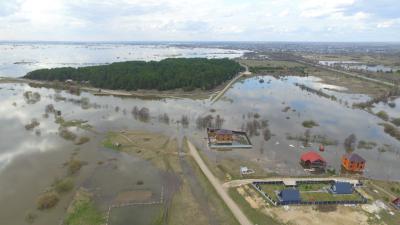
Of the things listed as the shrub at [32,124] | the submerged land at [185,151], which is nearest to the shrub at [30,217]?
the submerged land at [185,151]

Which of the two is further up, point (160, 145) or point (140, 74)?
point (140, 74)

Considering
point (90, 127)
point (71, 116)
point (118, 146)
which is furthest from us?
point (71, 116)

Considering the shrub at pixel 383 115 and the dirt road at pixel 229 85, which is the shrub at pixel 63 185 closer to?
the dirt road at pixel 229 85

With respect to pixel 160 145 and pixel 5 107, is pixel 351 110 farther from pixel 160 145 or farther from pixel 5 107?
pixel 5 107

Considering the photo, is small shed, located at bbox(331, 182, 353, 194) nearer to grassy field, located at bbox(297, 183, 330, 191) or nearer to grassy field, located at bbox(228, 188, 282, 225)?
grassy field, located at bbox(297, 183, 330, 191)

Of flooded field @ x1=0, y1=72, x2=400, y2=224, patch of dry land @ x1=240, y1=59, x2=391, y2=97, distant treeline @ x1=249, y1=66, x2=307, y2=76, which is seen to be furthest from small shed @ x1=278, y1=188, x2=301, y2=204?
distant treeline @ x1=249, y1=66, x2=307, y2=76

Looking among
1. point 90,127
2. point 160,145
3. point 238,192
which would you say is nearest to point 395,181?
point 238,192

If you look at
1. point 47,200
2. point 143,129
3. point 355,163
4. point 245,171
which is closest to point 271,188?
point 245,171

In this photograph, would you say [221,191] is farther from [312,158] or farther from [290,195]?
[312,158]

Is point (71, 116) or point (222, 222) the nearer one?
point (222, 222)
